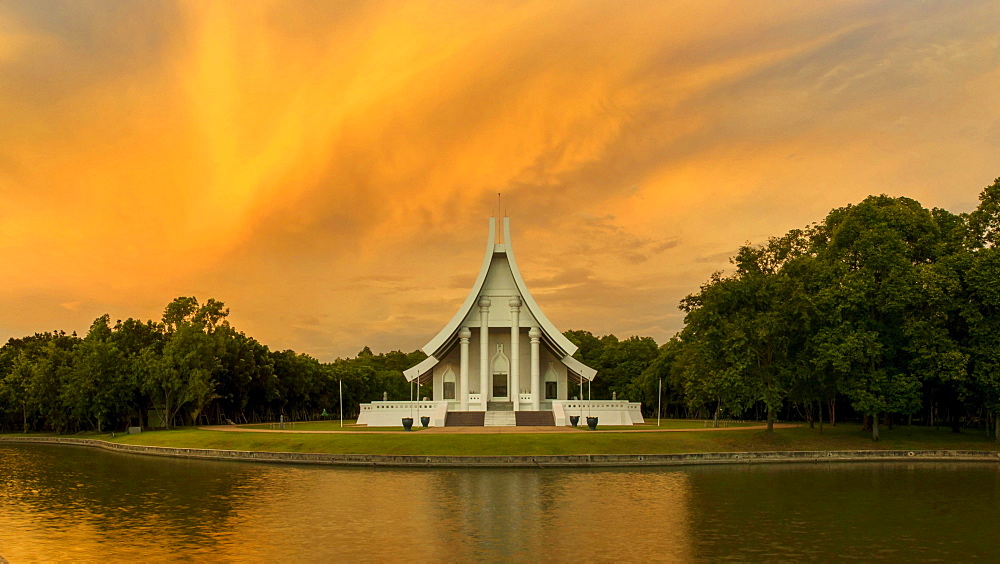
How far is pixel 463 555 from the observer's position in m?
16.6

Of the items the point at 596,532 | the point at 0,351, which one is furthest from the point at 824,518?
the point at 0,351

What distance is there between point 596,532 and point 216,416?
2324 inches

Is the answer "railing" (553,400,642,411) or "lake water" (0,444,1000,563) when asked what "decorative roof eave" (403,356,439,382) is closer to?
"railing" (553,400,642,411)

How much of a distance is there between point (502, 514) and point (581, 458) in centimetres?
1400

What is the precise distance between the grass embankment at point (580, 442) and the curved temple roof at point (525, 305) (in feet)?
42.6

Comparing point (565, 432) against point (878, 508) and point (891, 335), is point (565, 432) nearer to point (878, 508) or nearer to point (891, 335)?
point (891, 335)

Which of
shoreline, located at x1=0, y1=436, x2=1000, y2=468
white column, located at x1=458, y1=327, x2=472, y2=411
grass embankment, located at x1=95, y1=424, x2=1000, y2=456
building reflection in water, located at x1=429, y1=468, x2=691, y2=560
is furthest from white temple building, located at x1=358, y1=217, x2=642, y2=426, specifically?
building reflection in water, located at x1=429, y1=468, x2=691, y2=560

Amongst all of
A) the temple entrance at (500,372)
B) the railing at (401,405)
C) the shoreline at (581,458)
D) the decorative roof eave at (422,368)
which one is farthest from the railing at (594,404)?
the shoreline at (581,458)

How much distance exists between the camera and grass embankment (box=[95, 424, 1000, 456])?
123 ft

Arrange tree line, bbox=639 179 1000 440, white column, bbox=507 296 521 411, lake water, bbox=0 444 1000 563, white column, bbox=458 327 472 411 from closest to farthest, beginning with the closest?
lake water, bbox=0 444 1000 563 < tree line, bbox=639 179 1000 440 < white column, bbox=458 327 472 411 < white column, bbox=507 296 521 411

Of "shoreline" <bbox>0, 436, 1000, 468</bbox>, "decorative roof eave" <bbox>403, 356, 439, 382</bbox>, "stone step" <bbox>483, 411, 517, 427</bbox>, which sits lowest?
"shoreline" <bbox>0, 436, 1000, 468</bbox>

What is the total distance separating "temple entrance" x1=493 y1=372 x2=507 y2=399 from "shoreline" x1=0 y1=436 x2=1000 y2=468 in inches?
846

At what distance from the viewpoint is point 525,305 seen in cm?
5556

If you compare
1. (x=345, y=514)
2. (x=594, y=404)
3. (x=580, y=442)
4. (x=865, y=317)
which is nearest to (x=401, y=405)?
(x=594, y=404)
